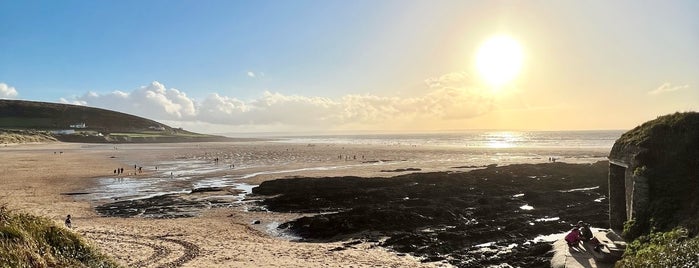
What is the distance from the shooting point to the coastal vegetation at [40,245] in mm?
6878

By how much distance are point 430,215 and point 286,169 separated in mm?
32182

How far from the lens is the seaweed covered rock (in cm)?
1334

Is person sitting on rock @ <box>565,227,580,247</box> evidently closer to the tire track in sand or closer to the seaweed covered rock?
the seaweed covered rock

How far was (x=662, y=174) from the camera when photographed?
1431cm

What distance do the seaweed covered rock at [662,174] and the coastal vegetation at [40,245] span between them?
15.3 meters

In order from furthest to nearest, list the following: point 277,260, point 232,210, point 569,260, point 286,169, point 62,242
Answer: point 286,169
point 232,210
point 277,260
point 569,260
point 62,242

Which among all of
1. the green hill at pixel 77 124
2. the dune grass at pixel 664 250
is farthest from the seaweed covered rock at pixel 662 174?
the green hill at pixel 77 124

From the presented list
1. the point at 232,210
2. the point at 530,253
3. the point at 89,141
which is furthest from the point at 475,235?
the point at 89,141

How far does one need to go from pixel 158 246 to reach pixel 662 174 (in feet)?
62.4

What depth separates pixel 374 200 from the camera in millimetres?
29031

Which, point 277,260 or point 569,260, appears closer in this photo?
point 569,260

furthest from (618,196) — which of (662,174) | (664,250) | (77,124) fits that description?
(77,124)

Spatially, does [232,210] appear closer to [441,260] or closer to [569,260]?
[441,260]

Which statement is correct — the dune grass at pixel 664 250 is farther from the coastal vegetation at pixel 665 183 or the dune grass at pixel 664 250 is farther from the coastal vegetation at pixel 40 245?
the coastal vegetation at pixel 40 245
